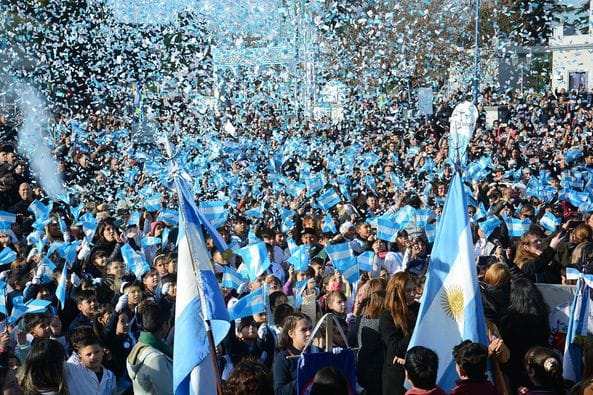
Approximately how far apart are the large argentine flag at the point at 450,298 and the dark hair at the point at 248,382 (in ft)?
4.29

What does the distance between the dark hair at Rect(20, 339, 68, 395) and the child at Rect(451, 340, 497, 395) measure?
1.96 meters

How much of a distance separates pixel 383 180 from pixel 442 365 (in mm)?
10416

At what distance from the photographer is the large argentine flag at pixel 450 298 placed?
5.96m

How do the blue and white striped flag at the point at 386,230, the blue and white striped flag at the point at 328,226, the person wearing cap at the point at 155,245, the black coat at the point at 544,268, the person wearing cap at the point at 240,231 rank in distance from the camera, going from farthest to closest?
the blue and white striped flag at the point at 328,226, the person wearing cap at the point at 240,231, the person wearing cap at the point at 155,245, the blue and white striped flag at the point at 386,230, the black coat at the point at 544,268

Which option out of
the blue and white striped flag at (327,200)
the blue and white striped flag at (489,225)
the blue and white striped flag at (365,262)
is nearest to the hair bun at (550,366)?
the blue and white striped flag at (365,262)

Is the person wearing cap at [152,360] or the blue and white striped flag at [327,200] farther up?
the person wearing cap at [152,360]

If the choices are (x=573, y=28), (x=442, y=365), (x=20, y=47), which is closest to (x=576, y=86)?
(x=573, y=28)

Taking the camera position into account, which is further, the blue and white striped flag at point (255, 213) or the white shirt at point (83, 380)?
the blue and white striped flag at point (255, 213)

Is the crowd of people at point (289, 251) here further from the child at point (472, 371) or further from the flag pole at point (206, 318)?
the flag pole at point (206, 318)

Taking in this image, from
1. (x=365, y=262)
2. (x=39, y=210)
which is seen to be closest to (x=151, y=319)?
(x=365, y=262)

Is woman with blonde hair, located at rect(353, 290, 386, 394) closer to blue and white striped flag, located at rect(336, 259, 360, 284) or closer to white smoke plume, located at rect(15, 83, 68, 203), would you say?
blue and white striped flag, located at rect(336, 259, 360, 284)

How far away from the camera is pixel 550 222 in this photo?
450 inches

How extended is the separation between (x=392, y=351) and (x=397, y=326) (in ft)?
0.68

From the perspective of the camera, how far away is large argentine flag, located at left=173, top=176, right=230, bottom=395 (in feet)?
17.9
